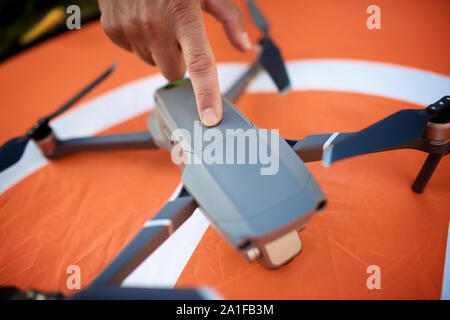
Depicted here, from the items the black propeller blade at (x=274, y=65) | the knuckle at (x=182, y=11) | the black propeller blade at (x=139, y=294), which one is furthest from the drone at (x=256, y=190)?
the black propeller blade at (x=274, y=65)

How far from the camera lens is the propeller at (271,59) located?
2.93ft

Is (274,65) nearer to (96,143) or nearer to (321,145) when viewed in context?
(321,145)

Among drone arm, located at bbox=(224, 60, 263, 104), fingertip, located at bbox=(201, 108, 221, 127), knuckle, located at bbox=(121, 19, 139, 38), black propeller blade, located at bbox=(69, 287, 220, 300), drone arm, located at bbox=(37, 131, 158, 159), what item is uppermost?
knuckle, located at bbox=(121, 19, 139, 38)

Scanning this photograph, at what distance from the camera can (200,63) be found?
1.97 ft

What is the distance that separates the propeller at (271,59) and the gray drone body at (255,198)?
354 mm

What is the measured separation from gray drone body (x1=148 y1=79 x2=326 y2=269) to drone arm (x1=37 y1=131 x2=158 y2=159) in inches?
9.9

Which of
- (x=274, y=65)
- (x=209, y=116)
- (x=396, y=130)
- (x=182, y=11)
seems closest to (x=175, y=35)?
(x=182, y=11)

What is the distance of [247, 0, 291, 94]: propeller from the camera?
894 mm

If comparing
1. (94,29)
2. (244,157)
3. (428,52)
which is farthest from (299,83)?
(94,29)

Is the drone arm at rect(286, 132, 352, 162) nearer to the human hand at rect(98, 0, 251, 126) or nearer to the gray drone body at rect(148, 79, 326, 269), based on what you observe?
the gray drone body at rect(148, 79, 326, 269)

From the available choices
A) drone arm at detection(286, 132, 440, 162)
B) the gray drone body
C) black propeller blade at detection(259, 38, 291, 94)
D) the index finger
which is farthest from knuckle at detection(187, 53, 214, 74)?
black propeller blade at detection(259, 38, 291, 94)

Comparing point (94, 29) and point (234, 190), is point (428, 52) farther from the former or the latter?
point (94, 29)

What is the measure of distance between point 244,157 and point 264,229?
5.2 inches

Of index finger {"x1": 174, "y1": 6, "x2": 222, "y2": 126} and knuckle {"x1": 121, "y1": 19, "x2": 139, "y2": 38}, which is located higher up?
knuckle {"x1": 121, "y1": 19, "x2": 139, "y2": 38}
